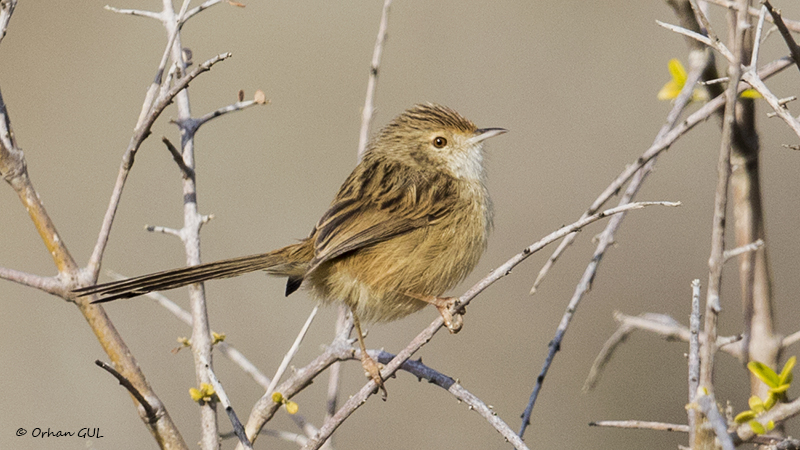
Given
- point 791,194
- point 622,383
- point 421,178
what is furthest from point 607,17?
point 421,178

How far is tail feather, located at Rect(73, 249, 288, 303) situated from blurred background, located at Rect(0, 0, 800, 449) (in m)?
2.89

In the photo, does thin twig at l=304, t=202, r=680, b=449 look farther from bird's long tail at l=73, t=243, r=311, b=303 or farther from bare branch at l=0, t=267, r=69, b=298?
bare branch at l=0, t=267, r=69, b=298

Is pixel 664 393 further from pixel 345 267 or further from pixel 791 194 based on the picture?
pixel 345 267

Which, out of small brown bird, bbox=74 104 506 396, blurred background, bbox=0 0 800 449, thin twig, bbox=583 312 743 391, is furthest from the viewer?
blurred background, bbox=0 0 800 449

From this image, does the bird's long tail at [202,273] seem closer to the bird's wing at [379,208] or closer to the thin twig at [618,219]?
the bird's wing at [379,208]

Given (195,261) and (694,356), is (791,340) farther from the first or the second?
(195,261)

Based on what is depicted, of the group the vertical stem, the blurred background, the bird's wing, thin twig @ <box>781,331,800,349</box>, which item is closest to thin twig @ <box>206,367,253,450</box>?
the vertical stem

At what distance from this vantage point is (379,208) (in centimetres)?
416

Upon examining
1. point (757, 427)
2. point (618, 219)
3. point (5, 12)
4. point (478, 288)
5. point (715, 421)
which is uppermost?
point (5, 12)

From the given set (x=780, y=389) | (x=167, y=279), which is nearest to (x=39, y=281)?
(x=167, y=279)

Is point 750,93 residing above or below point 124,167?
below

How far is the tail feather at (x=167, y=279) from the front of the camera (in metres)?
2.78

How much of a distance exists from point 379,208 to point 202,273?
1.22 meters

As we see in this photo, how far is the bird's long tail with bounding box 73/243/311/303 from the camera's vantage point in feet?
9.32
